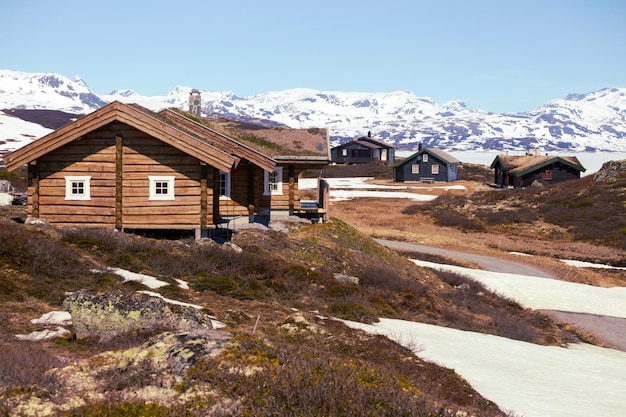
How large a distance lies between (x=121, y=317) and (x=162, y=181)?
13.9 metres

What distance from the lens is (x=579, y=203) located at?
200 ft

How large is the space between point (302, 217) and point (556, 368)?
71.0 feet

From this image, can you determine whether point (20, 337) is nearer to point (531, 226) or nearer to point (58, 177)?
point (58, 177)

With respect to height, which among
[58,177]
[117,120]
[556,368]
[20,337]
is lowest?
[556,368]

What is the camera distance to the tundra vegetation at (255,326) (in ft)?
23.8

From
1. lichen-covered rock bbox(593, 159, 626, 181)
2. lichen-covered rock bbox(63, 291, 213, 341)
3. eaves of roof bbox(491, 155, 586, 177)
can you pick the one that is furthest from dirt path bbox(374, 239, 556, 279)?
eaves of roof bbox(491, 155, 586, 177)

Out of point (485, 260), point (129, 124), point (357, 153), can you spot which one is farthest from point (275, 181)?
point (357, 153)

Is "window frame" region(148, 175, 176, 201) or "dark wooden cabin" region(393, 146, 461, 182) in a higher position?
"dark wooden cabin" region(393, 146, 461, 182)

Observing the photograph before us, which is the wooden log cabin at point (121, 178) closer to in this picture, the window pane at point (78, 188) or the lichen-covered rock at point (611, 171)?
the window pane at point (78, 188)

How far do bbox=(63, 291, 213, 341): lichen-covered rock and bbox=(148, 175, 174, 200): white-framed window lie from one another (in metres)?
13.1

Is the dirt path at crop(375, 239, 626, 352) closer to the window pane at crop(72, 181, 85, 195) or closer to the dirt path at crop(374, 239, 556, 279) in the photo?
the dirt path at crop(374, 239, 556, 279)

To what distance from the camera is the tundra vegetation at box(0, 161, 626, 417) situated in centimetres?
726

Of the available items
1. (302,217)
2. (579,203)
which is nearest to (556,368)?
(302,217)

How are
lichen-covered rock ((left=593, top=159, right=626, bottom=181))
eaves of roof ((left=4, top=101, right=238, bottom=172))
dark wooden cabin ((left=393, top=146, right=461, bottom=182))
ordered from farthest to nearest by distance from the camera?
dark wooden cabin ((left=393, top=146, right=461, bottom=182)) < lichen-covered rock ((left=593, top=159, right=626, bottom=181)) < eaves of roof ((left=4, top=101, right=238, bottom=172))
